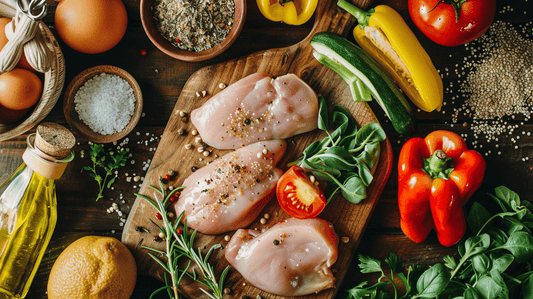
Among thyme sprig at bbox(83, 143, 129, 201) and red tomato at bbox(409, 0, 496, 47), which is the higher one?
red tomato at bbox(409, 0, 496, 47)

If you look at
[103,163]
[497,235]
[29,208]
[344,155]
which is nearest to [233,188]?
[344,155]

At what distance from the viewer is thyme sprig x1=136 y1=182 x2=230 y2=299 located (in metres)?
1.35

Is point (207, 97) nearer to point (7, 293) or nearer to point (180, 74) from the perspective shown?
point (180, 74)

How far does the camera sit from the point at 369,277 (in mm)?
1515

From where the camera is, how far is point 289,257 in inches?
55.5

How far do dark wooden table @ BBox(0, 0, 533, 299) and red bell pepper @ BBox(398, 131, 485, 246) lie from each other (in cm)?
11

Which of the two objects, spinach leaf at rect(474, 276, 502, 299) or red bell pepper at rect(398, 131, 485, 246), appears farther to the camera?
red bell pepper at rect(398, 131, 485, 246)

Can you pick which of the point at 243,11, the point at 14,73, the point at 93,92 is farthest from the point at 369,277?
the point at 14,73

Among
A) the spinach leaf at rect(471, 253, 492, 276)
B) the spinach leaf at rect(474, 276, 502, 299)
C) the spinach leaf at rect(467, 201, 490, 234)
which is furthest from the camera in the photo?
the spinach leaf at rect(467, 201, 490, 234)

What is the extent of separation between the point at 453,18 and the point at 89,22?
139cm

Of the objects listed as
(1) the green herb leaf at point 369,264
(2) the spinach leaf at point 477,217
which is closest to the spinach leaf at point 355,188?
(1) the green herb leaf at point 369,264

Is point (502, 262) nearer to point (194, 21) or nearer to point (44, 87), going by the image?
point (194, 21)

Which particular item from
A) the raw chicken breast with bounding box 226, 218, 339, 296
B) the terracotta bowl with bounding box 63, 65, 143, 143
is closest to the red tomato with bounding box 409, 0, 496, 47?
the raw chicken breast with bounding box 226, 218, 339, 296

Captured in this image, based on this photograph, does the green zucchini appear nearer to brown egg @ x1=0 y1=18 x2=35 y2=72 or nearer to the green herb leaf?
the green herb leaf
